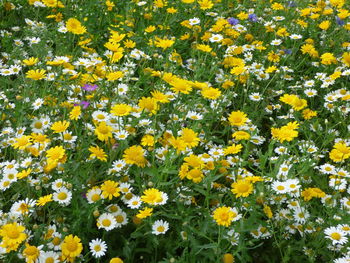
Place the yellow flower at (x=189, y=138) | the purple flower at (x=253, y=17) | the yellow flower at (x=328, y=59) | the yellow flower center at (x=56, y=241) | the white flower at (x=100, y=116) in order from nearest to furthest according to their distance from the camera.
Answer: the yellow flower center at (x=56, y=241), the yellow flower at (x=189, y=138), the white flower at (x=100, y=116), the yellow flower at (x=328, y=59), the purple flower at (x=253, y=17)

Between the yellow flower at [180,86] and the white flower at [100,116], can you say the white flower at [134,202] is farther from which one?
the yellow flower at [180,86]

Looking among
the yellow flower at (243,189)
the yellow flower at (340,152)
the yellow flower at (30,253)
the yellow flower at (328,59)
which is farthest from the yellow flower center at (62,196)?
the yellow flower at (328,59)

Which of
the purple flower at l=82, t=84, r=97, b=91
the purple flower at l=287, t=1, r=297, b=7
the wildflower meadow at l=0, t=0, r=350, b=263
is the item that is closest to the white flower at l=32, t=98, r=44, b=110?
the wildflower meadow at l=0, t=0, r=350, b=263

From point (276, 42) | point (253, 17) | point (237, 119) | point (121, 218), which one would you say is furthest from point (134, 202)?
point (253, 17)

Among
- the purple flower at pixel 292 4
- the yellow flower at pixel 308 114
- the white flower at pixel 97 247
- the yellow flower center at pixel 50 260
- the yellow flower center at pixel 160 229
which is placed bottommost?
the yellow flower at pixel 308 114

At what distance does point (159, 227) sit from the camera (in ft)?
7.14

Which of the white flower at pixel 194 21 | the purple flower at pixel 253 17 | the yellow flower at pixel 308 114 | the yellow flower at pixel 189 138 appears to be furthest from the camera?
the purple flower at pixel 253 17

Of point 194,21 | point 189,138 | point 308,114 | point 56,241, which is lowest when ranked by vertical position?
point 308,114

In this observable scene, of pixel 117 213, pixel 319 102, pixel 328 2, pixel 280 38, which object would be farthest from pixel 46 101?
pixel 328 2

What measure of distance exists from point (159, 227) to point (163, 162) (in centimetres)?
45

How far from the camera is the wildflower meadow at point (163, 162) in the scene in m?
2.15

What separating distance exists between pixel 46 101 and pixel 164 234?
47.0 inches

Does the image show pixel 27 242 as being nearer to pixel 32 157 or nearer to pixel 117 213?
pixel 117 213

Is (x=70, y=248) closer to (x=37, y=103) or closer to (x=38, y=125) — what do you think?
(x=38, y=125)
